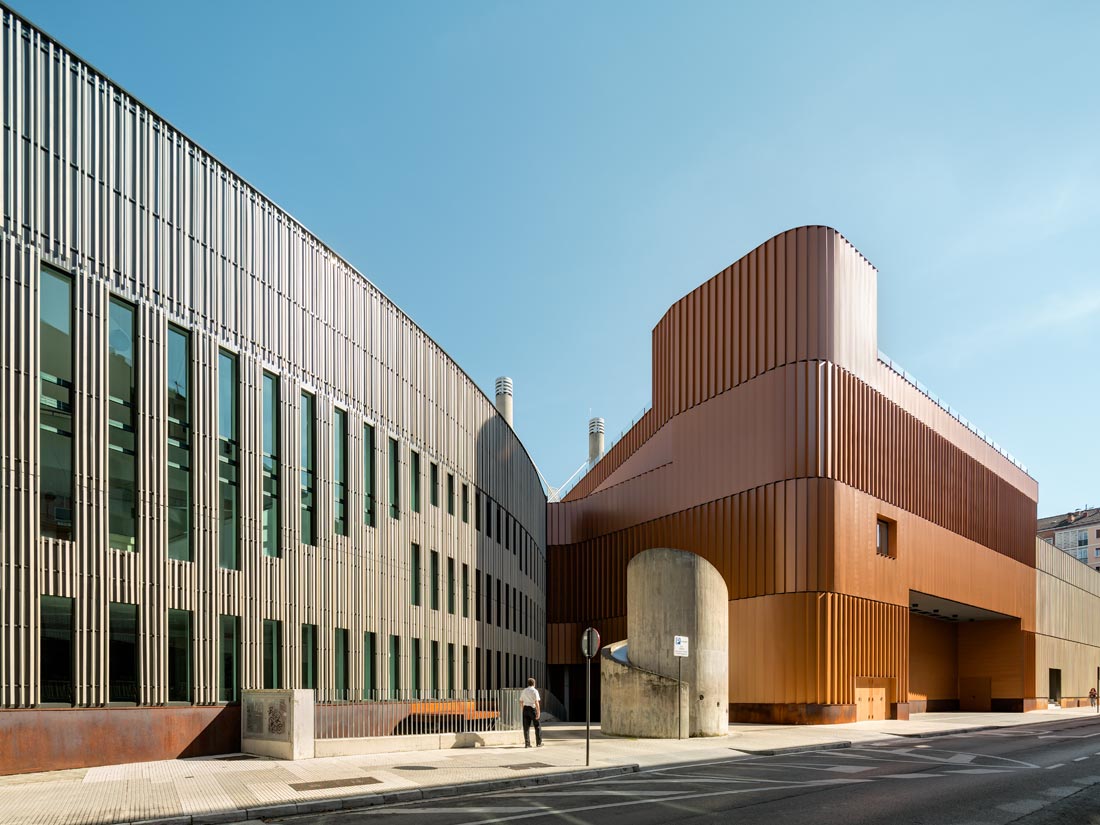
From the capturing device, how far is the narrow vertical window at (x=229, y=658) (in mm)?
21469

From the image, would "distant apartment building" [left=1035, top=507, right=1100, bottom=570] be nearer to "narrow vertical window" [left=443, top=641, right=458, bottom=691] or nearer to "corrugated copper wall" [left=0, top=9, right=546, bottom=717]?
"narrow vertical window" [left=443, top=641, right=458, bottom=691]

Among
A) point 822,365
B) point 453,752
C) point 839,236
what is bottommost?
point 453,752

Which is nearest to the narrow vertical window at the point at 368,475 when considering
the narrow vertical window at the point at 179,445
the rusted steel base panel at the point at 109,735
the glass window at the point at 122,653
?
the narrow vertical window at the point at 179,445

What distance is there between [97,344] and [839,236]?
29756 millimetres

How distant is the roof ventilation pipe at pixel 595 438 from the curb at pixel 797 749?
7873 centimetres

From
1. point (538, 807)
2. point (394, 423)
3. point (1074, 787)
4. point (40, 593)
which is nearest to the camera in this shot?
point (538, 807)

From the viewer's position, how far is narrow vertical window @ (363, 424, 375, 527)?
28516 mm

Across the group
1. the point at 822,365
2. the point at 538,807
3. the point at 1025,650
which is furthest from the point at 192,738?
the point at 1025,650

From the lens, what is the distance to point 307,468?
25.7 m

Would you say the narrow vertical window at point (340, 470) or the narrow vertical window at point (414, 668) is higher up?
the narrow vertical window at point (340, 470)

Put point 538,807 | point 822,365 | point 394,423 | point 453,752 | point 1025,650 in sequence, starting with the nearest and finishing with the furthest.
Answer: point 538,807 → point 453,752 → point 394,423 → point 822,365 → point 1025,650

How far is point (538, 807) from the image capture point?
553 inches

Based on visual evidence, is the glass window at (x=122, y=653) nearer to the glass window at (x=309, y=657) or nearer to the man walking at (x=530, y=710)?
the glass window at (x=309, y=657)

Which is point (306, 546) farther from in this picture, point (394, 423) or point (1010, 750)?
point (1010, 750)
